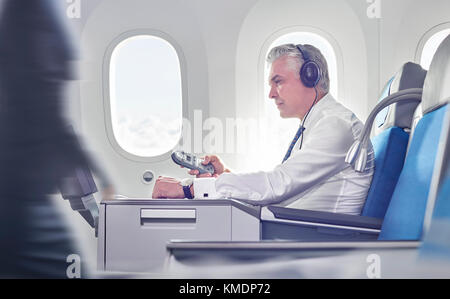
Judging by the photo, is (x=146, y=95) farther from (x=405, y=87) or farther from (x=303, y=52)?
(x=405, y=87)

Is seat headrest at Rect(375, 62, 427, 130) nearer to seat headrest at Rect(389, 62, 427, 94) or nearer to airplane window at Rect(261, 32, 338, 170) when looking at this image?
seat headrest at Rect(389, 62, 427, 94)

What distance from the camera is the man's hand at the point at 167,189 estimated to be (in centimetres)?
135

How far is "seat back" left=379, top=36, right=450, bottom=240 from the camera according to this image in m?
0.91

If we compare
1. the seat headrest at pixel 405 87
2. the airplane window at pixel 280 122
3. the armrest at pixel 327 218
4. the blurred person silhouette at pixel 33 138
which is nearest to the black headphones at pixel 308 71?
the airplane window at pixel 280 122

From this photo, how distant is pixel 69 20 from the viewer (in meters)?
1.01

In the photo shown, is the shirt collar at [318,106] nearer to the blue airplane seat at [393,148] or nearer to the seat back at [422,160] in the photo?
the blue airplane seat at [393,148]

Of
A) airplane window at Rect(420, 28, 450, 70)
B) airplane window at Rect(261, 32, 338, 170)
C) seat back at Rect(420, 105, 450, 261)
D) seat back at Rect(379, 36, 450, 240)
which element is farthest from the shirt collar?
seat back at Rect(420, 105, 450, 261)

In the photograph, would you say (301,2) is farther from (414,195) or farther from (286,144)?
(414,195)

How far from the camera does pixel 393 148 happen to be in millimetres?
1302

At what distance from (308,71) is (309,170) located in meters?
0.35

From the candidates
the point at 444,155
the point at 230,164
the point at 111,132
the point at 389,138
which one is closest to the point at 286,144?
the point at 230,164

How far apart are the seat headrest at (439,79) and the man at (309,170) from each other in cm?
40

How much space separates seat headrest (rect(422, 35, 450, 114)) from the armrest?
1.07 feet

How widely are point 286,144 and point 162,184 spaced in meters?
0.52
